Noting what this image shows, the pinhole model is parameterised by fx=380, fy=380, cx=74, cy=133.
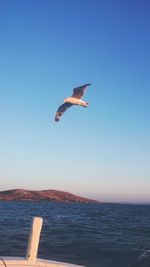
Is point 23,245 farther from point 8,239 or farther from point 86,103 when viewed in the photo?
point 86,103

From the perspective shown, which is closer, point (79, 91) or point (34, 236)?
point (34, 236)

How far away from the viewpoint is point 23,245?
21.5 meters

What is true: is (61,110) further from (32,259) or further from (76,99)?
(32,259)

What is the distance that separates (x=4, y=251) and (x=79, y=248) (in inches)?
165

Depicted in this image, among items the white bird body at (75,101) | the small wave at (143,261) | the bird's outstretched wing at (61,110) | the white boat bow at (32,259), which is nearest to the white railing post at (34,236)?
the white boat bow at (32,259)

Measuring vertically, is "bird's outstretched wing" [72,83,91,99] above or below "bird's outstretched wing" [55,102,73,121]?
above

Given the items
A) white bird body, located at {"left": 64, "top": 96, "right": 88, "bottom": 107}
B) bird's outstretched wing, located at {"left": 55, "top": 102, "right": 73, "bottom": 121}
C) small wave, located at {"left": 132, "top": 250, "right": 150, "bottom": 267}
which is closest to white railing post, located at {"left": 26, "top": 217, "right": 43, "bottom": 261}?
white bird body, located at {"left": 64, "top": 96, "right": 88, "bottom": 107}

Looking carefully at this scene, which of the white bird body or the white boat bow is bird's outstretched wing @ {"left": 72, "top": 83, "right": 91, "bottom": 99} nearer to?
the white bird body

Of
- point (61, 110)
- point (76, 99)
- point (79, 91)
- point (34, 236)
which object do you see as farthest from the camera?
point (61, 110)

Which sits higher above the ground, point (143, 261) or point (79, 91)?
point (79, 91)

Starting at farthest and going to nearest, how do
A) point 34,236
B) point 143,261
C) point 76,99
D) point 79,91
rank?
point 143,261 → point 76,99 → point 79,91 → point 34,236

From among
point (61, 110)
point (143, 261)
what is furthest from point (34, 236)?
point (143, 261)

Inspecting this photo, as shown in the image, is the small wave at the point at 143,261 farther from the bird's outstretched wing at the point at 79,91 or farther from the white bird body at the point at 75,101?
the bird's outstretched wing at the point at 79,91

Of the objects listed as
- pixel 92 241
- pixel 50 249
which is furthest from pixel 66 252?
pixel 92 241
